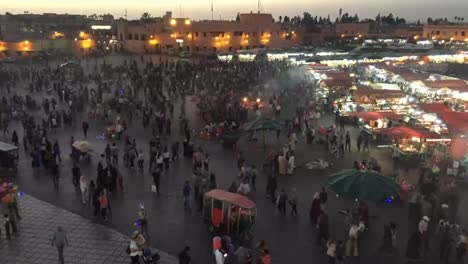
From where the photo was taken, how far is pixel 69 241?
35.2ft

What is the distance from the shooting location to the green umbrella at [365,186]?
35.5 feet

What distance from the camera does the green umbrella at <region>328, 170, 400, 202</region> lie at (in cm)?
1082

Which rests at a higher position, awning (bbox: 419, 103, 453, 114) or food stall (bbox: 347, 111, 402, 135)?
awning (bbox: 419, 103, 453, 114)

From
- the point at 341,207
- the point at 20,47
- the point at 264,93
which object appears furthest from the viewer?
the point at 20,47

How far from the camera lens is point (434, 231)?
11.2 m

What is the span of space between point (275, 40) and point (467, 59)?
30.2m

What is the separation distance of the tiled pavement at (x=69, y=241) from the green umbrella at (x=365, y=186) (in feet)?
14.6

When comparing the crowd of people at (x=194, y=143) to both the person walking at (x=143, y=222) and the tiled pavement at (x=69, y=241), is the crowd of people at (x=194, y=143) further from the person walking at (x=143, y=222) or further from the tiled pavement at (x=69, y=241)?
the tiled pavement at (x=69, y=241)

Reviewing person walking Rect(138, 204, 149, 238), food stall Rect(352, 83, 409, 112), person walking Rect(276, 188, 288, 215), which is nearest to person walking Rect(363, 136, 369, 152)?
food stall Rect(352, 83, 409, 112)

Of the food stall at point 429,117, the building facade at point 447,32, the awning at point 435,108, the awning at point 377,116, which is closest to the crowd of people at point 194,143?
the awning at point 377,116

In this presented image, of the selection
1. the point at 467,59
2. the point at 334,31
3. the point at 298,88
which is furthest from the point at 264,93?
the point at 334,31

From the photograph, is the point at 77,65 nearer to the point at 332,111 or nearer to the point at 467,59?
the point at 332,111

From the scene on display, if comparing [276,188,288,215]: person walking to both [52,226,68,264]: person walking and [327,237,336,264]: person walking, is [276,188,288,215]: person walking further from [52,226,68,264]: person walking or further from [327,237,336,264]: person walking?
[52,226,68,264]: person walking

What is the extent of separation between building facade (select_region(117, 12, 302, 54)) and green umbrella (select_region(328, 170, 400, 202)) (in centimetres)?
5347
